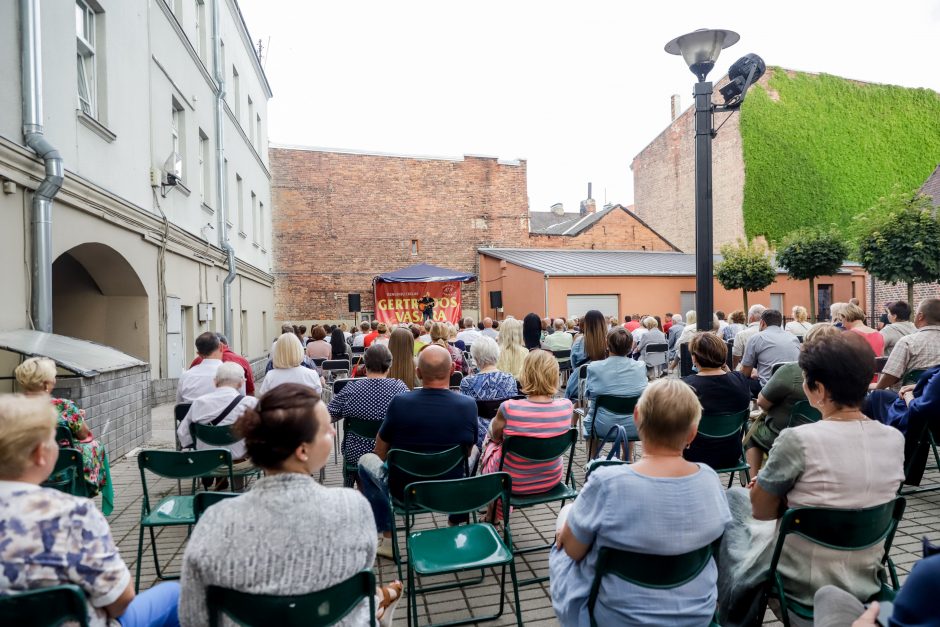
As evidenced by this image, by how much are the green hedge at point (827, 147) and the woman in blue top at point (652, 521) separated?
1132 inches

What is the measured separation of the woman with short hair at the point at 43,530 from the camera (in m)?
1.67

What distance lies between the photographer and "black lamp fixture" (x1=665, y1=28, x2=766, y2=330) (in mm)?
5004

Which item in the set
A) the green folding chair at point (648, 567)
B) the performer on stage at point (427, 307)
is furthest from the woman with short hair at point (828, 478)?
the performer on stage at point (427, 307)

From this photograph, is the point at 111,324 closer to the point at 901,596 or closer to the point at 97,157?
the point at 97,157

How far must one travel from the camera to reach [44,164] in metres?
5.89

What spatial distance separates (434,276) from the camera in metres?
19.7

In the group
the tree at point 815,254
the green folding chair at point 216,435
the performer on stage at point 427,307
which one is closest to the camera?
the green folding chair at point 216,435

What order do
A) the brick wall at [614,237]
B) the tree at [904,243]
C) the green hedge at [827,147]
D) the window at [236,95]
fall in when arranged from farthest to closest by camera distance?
the green hedge at [827,147]
the brick wall at [614,237]
the window at [236,95]
the tree at [904,243]

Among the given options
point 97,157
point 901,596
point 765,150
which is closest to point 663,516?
point 901,596

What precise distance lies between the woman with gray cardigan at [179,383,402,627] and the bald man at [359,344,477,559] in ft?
5.46

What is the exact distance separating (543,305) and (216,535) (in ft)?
61.9

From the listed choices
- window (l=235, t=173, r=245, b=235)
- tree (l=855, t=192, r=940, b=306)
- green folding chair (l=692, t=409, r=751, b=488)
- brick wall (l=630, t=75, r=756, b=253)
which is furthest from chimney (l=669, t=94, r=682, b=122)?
green folding chair (l=692, t=409, r=751, b=488)

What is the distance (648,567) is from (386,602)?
944mm

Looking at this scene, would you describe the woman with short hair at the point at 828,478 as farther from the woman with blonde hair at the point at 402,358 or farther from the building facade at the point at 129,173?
the building facade at the point at 129,173
